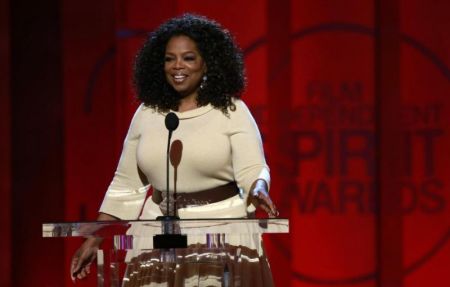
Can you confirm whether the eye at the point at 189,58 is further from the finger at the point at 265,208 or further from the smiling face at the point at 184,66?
the finger at the point at 265,208

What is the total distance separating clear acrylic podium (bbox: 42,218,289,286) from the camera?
1625mm

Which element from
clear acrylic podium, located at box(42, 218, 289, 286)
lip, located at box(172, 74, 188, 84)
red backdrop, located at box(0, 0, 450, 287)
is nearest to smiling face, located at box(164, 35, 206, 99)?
lip, located at box(172, 74, 188, 84)

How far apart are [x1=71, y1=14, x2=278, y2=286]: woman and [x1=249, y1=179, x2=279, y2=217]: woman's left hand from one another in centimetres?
5

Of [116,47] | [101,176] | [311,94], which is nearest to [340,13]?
[311,94]

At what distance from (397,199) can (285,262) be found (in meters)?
0.54

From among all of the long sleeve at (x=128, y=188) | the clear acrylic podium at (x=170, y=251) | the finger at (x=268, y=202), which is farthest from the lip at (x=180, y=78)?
the clear acrylic podium at (x=170, y=251)

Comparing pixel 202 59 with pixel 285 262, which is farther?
pixel 285 262

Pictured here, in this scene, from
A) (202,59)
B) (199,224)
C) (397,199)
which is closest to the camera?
(199,224)

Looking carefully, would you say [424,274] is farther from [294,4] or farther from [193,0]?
[193,0]

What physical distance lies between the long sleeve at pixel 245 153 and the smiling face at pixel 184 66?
5.3 inches

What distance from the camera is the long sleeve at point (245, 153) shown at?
2.16 meters

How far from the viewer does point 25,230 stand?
3.73 meters

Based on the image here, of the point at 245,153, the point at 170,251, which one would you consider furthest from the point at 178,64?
the point at 170,251

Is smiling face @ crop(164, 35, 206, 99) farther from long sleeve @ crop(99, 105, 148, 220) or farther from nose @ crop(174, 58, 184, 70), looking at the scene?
long sleeve @ crop(99, 105, 148, 220)
